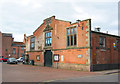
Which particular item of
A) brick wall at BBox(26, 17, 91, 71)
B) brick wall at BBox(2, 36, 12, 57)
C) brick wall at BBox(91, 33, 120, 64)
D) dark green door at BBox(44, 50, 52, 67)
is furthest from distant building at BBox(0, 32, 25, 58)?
brick wall at BBox(91, 33, 120, 64)

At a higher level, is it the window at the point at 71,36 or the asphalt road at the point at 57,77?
the window at the point at 71,36

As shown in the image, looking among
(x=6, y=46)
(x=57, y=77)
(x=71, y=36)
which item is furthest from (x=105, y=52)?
(x=6, y=46)

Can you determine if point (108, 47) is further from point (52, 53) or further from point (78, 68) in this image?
point (52, 53)

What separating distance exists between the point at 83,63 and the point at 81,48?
2131 millimetres

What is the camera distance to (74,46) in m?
21.1

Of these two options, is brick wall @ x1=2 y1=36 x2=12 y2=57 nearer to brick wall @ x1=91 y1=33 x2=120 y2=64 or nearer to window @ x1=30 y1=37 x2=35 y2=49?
window @ x1=30 y1=37 x2=35 y2=49

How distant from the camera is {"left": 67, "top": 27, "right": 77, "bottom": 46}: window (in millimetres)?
21203

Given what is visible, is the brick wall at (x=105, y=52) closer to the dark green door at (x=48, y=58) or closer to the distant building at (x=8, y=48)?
the dark green door at (x=48, y=58)

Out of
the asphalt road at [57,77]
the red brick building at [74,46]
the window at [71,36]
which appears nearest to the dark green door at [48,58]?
the red brick building at [74,46]

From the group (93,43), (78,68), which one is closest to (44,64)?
(78,68)

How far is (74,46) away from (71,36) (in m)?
1.79

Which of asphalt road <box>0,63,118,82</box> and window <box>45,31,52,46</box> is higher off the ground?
window <box>45,31,52,46</box>

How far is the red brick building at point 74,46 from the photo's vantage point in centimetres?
1920

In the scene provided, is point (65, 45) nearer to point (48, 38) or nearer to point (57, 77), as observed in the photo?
point (48, 38)
